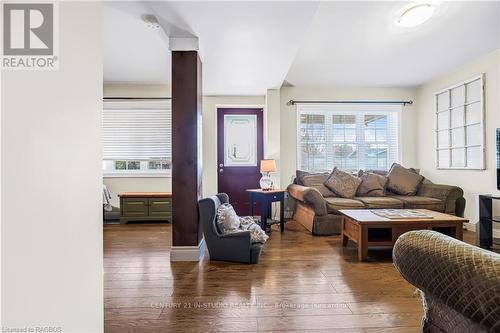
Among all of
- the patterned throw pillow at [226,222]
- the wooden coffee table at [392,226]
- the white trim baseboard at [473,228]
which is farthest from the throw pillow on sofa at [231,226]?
the white trim baseboard at [473,228]

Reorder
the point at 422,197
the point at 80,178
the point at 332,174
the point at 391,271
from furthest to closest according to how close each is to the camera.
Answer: the point at 332,174
the point at 422,197
the point at 391,271
the point at 80,178

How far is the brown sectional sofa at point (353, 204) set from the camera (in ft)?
12.9

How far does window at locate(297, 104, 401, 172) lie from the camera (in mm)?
5305

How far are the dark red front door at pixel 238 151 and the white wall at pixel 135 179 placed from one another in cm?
108

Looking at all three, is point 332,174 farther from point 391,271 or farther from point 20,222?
point 20,222

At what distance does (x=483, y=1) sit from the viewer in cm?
283

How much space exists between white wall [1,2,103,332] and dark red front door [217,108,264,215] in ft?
13.9

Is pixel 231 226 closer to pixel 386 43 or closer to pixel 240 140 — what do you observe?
pixel 240 140

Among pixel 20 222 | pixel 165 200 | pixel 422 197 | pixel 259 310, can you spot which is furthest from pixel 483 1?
pixel 165 200

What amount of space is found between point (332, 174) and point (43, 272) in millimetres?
4480

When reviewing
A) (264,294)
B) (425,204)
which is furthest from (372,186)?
(264,294)

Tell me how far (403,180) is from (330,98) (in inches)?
76.8

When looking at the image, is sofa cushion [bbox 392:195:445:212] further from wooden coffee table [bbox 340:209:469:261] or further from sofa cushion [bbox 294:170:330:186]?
sofa cushion [bbox 294:170:330:186]

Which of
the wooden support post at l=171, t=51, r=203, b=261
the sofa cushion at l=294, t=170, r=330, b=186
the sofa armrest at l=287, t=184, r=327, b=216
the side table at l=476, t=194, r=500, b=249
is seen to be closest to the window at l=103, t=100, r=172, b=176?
the wooden support post at l=171, t=51, r=203, b=261
